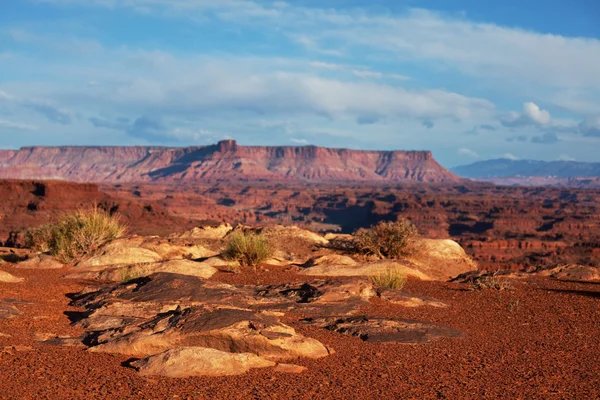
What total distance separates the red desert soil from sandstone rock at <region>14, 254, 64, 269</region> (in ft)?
18.0

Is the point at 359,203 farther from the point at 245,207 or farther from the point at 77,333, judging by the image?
the point at 77,333

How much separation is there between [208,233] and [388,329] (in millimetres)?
15128

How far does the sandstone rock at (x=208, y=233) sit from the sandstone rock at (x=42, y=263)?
265 inches

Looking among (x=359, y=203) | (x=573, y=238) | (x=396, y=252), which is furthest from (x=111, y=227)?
(x=359, y=203)

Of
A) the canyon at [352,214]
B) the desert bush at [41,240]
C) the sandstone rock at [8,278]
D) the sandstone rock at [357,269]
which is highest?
the sandstone rock at [357,269]

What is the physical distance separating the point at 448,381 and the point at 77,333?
4.80 meters

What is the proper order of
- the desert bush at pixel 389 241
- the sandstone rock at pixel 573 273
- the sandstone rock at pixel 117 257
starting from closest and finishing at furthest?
the sandstone rock at pixel 117 257
the sandstone rock at pixel 573 273
the desert bush at pixel 389 241

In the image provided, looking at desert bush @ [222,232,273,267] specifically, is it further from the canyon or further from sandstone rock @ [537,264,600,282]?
the canyon

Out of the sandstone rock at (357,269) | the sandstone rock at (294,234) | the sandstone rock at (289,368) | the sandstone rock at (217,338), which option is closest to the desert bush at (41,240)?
the sandstone rock at (294,234)

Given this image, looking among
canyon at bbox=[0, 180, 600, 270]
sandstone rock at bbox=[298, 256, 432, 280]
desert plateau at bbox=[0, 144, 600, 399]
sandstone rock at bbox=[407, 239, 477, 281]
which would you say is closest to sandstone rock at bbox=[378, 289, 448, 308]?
desert plateau at bbox=[0, 144, 600, 399]

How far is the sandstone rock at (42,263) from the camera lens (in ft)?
51.6

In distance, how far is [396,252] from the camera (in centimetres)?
1844

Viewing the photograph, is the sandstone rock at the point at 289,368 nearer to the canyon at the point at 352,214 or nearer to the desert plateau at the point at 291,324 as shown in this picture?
the desert plateau at the point at 291,324

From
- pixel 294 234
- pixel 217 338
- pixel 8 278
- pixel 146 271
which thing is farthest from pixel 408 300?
pixel 294 234
